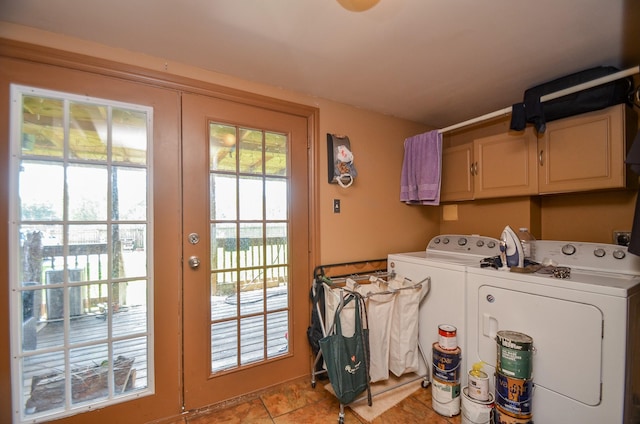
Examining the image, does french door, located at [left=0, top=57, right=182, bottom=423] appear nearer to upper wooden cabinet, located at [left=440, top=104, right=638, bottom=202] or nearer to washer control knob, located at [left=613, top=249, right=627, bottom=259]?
upper wooden cabinet, located at [left=440, top=104, right=638, bottom=202]

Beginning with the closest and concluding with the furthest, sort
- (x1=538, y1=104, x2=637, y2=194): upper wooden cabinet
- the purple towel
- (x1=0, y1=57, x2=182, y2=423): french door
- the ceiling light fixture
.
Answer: the ceiling light fixture → (x1=0, y1=57, x2=182, y2=423): french door → (x1=538, y1=104, x2=637, y2=194): upper wooden cabinet → the purple towel

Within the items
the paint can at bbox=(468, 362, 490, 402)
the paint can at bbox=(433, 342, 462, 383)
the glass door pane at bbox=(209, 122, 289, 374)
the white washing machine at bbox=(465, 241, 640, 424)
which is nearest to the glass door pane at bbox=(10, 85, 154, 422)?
the glass door pane at bbox=(209, 122, 289, 374)

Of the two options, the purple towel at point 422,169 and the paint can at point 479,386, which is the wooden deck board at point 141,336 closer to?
the paint can at point 479,386

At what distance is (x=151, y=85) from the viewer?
1692 millimetres

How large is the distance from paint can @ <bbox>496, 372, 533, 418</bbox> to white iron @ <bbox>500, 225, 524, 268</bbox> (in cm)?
65

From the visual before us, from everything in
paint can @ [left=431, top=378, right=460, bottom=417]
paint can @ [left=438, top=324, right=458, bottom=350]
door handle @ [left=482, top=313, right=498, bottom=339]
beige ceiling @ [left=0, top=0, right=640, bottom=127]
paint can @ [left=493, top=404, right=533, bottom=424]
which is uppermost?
beige ceiling @ [left=0, top=0, right=640, bottom=127]

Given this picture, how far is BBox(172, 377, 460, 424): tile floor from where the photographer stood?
5.63ft

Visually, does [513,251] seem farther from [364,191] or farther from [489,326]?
[364,191]

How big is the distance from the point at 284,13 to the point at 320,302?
1.83m

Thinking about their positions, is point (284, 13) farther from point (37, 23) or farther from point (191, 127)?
point (37, 23)

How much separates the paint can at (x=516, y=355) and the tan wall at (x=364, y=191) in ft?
3.86

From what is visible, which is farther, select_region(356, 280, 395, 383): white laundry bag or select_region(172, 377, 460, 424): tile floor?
select_region(356, 280, 395, 383): white laundry bag

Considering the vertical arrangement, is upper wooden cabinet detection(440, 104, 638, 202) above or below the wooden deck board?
above

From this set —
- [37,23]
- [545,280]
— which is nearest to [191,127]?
[37,23]
